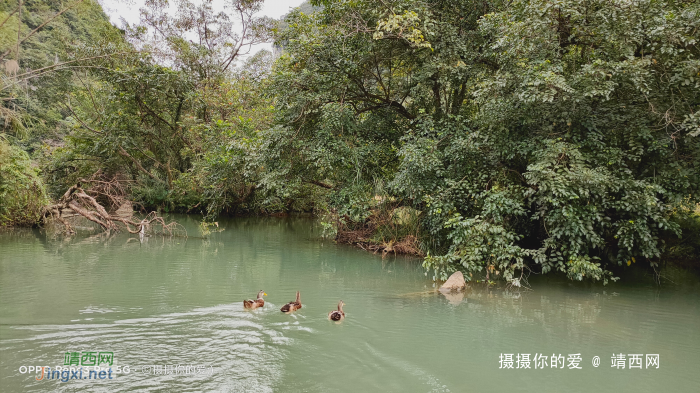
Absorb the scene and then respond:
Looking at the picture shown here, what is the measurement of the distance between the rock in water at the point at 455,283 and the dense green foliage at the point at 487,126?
0.79 feet

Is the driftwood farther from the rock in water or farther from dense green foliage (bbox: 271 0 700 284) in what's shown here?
the rock in water

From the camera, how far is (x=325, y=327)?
539 centimetres

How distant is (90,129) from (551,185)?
62.9ft

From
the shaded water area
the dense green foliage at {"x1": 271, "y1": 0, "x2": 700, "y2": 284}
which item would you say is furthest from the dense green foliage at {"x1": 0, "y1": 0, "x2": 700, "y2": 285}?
the shaded water area

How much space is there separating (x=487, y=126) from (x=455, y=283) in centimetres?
336

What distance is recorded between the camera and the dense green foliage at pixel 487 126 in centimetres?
702

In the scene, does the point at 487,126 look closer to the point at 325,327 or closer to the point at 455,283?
the point at 455,283

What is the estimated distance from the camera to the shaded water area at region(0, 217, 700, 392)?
4016 millimetres

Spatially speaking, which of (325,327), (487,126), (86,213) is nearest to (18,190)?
(86,213)

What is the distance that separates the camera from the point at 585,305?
6.96 m

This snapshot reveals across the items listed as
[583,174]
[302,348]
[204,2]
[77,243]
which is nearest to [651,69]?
[583,174]

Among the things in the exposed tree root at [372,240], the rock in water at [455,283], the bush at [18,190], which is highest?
the bush at [18,190]

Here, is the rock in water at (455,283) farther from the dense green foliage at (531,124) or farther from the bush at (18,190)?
the bush at (18,190)

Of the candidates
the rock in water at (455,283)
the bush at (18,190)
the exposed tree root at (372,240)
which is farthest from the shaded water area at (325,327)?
the bush at (18,190)
